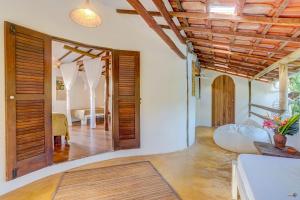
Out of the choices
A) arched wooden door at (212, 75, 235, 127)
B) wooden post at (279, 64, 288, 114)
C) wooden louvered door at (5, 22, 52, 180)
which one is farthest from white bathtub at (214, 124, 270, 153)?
arched wooden door at (212, 75, 235, 127)

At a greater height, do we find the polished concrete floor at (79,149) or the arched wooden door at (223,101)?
the arched wooden door at (223,101)

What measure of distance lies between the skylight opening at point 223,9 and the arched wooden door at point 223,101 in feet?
19.0

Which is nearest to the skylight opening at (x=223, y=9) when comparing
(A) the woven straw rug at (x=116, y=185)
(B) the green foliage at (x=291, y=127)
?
(B) the green foliage at (x=291, y=127)

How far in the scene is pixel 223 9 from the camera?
8.64ft

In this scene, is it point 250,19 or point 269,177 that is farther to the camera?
point 250,19

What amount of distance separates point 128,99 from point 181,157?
1607mm

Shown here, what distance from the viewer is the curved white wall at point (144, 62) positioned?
2.79 metres

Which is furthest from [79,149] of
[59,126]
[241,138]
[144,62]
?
[241,138]

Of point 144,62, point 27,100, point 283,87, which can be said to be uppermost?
point 144,62

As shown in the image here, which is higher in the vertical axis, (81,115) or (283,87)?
(283,87)

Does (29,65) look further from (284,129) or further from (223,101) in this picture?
(223,101)

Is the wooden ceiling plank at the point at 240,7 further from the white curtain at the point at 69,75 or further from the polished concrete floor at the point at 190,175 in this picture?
the white curtain at the point at 69,75

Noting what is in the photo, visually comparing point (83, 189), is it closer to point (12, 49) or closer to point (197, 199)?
point (197, 199)

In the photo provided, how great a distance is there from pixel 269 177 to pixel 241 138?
267 centimetres
